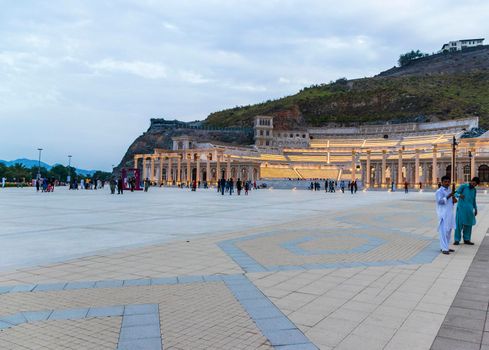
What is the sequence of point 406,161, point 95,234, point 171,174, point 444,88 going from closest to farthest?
point 95,234 → point 406,161 → point 171,174 → point 444,88

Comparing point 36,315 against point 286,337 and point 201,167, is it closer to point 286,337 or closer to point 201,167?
point 286,337

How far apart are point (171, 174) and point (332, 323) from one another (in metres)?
92.2

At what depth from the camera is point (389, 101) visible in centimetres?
12812

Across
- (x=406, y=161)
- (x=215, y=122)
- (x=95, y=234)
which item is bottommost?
(x=95, y=234)

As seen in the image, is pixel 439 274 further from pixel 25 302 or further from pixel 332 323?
pixel 25 302

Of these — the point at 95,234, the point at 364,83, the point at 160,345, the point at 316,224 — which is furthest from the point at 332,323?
the point at 364,83

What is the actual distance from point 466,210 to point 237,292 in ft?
26.5

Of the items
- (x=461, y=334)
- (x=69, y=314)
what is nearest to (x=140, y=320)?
(x=69, y=314)

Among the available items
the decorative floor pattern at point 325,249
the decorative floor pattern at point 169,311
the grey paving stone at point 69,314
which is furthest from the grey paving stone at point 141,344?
the decorative floor pattern at point 325,249

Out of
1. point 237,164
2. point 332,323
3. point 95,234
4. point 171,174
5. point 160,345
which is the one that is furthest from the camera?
point 171,174

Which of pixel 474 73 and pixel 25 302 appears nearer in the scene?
pixel 25 302

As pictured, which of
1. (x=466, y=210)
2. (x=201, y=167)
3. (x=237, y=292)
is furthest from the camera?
(x=201, y=167)

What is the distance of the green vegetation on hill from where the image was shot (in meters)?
113

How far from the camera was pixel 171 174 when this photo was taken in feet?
313
